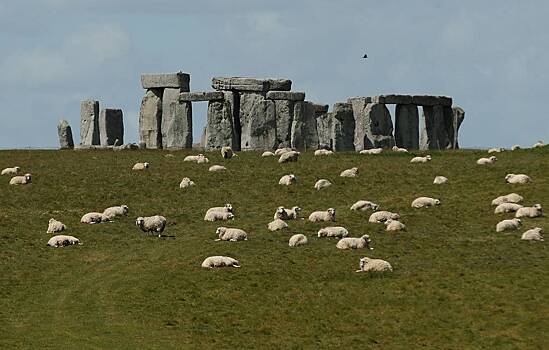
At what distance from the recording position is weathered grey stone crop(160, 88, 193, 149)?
8788 cm

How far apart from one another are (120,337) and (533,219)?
19285mm

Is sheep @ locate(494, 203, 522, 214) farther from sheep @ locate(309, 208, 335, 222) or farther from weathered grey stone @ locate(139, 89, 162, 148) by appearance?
weathered grey stone @ locate(139, 89, 162, 148)

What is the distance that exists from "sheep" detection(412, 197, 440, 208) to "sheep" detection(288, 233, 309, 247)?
842cm

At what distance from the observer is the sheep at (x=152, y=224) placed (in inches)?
2052

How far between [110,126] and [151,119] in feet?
10.7

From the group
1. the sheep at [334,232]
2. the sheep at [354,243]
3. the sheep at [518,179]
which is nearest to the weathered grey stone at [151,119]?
the sheep at [518,179]

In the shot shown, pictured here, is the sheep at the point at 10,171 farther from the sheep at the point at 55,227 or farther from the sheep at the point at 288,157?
the sheep at the point at 55,227

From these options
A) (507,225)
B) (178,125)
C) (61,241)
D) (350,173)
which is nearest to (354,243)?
(507,225)

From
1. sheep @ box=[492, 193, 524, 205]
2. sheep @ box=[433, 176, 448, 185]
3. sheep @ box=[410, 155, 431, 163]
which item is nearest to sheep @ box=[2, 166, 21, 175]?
sheep @ box=[410, 155, 431, 163]

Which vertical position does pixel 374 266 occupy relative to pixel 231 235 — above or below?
below

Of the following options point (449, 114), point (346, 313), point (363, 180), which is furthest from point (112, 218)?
point (449, 114)

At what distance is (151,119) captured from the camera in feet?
299

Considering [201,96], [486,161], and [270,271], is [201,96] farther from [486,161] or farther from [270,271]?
[270,271]

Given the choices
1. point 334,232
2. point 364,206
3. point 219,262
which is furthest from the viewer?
point 364,206
